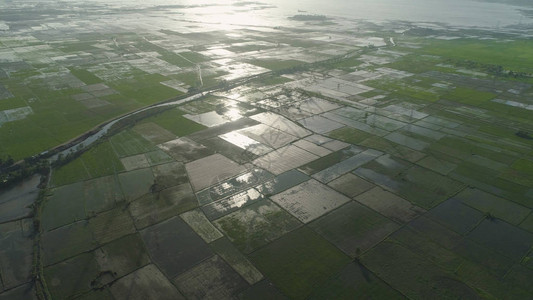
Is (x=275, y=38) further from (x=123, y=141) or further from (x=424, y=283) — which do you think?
(x=424, y=283)

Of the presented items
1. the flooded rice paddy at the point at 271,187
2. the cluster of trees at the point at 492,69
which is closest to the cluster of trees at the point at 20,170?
the flooded rice paddy at the point at 271,187

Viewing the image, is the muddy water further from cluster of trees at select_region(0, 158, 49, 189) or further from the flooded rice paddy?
cluster of trees at select_region(0, 158, 49, 189)

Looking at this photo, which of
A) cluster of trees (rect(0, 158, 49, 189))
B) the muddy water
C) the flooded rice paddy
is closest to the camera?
the flooded rice paddy

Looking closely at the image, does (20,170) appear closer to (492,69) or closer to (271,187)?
(271,187)

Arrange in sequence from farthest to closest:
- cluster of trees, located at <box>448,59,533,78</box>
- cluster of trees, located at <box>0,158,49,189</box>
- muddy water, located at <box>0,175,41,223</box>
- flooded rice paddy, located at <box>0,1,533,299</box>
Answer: cluster of trees, located at <box>448,59,533,78</box>
cluster of trees, located at <box>0,158,49,189</box>
muddy water, located at <box>0,175,41,223</box>
flooded rice paddy, located at <box>0,1,533,299</box>

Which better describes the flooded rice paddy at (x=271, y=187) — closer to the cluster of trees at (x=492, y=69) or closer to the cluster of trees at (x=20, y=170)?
the cluster of trees at (x=20, y=170)

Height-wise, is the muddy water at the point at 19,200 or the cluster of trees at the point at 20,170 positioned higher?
the cluster of trees at the point at 20,170

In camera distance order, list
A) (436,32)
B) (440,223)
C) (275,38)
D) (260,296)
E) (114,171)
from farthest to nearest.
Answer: (436,32)
(275,38)
(114,171)
(440,223)
(260,296)

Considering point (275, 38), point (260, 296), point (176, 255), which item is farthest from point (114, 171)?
point (275, 38)

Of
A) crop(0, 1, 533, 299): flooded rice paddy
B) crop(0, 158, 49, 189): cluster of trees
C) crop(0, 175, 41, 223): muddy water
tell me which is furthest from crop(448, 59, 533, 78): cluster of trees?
crop(0, 175, 41, 223): muddy water

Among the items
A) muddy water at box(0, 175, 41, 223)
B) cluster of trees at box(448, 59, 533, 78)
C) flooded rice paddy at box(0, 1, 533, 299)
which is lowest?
muddy water at box(0, 175, 41, 223)

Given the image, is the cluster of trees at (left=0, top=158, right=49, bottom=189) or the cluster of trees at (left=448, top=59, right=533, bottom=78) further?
the cluster of trees at (left=448, top=59, right=533, bottom=78)
